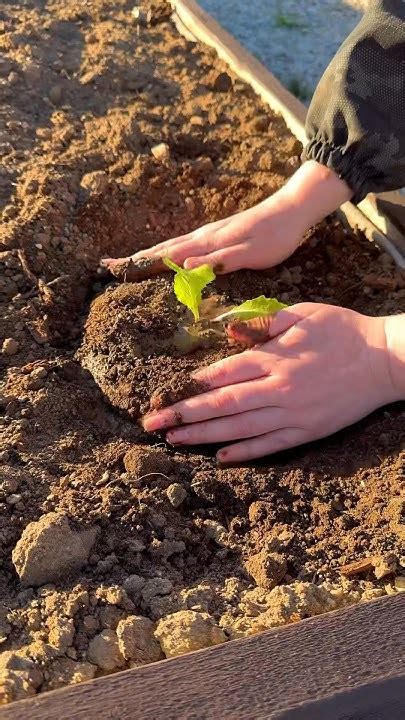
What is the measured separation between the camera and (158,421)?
1.77m

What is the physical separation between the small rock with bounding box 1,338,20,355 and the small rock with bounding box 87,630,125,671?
2.72 feet

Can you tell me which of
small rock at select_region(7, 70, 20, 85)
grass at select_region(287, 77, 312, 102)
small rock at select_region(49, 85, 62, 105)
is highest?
small rock at select_region(7, 70, 20, 85)

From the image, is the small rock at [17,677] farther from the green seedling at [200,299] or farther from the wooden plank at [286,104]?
the wooden plank at [286,104]

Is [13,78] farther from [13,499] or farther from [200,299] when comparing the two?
[13,499]

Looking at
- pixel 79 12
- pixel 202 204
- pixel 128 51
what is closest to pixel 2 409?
pixel 202 204

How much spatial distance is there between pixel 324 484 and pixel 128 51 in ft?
6.13

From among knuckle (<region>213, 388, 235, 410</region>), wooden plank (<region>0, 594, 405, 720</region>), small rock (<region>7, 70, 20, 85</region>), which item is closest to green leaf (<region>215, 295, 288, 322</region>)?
knuckle (<region>213, 388, 235, 410</region>)

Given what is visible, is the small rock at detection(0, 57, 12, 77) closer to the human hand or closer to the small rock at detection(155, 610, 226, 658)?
the human hand

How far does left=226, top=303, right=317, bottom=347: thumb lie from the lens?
1.86 meters

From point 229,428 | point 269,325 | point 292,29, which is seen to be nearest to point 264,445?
point 229,428

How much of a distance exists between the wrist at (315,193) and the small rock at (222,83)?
0.68 m

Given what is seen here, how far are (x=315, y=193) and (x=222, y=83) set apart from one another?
0.78m

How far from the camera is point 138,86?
2.68m

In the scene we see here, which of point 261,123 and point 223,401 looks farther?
point 261,123
